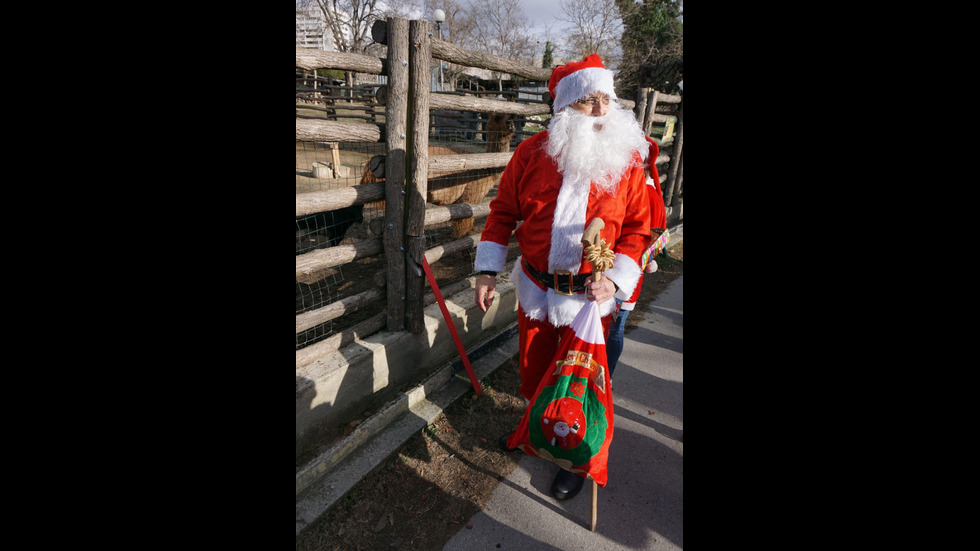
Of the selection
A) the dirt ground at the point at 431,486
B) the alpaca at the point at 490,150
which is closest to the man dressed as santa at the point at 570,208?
the dirt ground at the point at 431,486

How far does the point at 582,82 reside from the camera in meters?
2.24

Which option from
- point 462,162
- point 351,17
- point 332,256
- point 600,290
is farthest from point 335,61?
point 351,17

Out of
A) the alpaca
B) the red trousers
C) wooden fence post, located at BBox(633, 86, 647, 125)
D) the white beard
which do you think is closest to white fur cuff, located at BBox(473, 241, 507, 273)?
the red trousers

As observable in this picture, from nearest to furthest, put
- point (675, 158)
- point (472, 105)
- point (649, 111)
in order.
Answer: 1. point (472, 105)
2. point (649, 111)
3. point (675, 158)

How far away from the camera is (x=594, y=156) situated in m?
2.15

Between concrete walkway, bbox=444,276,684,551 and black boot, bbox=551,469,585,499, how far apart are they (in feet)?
0.14

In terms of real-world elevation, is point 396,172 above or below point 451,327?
above

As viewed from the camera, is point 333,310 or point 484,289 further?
point 333,310

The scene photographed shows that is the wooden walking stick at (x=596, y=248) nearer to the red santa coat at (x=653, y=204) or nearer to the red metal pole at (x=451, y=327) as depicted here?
the red santa coat at (x=653, y=204)

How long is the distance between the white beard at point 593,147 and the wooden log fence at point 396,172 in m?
0.87

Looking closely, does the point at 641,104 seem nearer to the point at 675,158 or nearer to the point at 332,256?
the point at 675,158

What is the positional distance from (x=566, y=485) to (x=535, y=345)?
0.69 meters

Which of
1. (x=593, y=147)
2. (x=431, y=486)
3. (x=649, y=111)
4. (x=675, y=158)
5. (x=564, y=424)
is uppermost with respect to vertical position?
(x=649, y=111)
